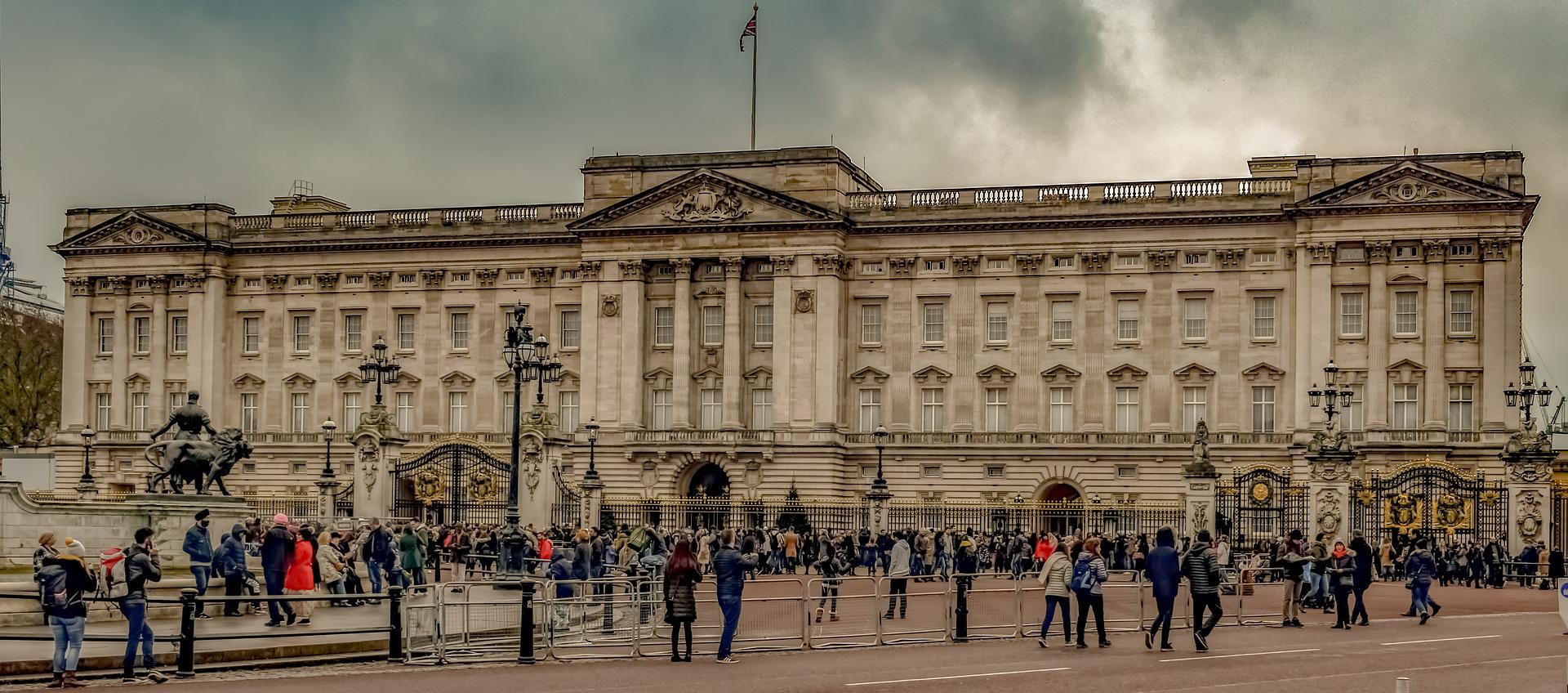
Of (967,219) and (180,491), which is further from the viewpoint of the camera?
(967,219)

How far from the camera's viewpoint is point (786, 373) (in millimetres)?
71812

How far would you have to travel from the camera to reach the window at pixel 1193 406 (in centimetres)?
6988

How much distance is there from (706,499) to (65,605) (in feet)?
133

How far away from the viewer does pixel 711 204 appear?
73.1 meters

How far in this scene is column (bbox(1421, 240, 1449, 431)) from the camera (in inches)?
2623

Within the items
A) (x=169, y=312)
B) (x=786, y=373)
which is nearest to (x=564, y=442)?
(x=786, y=373)

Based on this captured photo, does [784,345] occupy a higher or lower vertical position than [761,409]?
higher

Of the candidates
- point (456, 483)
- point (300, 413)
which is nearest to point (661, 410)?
point (300, 413)

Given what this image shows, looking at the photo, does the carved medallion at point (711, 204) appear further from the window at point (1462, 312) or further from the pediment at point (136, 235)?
the window at point (1462, 312)

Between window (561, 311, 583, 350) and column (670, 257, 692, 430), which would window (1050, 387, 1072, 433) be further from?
window (561, 311, 583, 350)

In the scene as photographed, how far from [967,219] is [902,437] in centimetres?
832

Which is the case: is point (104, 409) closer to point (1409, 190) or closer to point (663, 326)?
point (663, 326)

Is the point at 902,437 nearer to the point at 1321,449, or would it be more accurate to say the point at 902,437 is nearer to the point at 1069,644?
the point at 1321,449

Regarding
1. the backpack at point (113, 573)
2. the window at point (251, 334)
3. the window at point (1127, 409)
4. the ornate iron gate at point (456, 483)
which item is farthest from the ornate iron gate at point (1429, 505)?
the window at point (251, 334)
